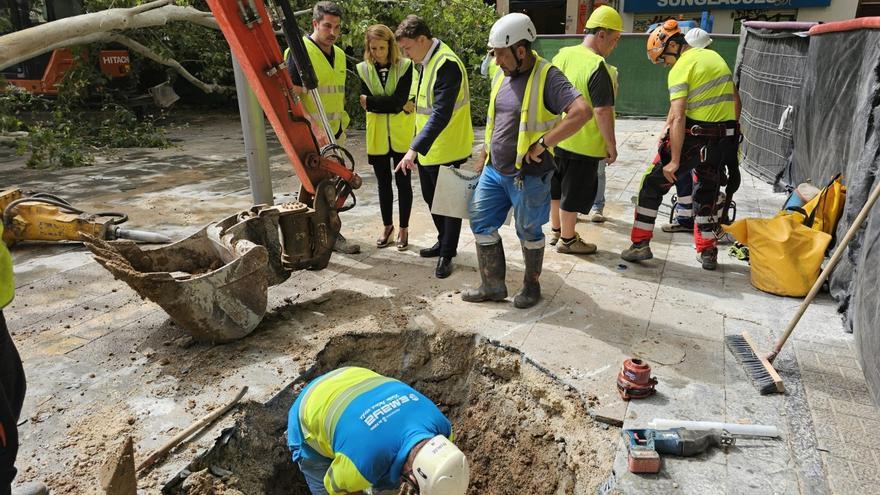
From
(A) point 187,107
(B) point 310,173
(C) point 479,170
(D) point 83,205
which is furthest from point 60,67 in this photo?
(C) point 479,170

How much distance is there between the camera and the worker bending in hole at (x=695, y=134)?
4.77 m

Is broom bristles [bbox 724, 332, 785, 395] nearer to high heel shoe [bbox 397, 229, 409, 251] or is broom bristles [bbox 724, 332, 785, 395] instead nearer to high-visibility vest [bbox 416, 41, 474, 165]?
high-visibility vest [bbox 416, 41, 474, 165]

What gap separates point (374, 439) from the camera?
2262mm

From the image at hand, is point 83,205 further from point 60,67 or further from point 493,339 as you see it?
point 60,67

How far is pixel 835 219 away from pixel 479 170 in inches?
108

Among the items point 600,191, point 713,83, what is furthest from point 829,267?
point 600,191

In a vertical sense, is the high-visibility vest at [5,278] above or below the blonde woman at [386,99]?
below

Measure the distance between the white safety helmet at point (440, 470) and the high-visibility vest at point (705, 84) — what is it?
379 centimetres

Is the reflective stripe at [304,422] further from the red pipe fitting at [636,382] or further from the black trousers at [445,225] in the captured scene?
the black trousers at [445,225]

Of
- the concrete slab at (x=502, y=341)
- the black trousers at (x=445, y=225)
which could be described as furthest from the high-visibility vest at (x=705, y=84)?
the black trousers at (x=445, y=225)

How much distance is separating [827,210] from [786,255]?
57 centimetres

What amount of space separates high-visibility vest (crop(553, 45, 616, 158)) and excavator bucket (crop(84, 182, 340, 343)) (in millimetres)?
2098

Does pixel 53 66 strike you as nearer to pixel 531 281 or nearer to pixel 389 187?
pixel 389 187

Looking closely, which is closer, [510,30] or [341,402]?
[341,402]
